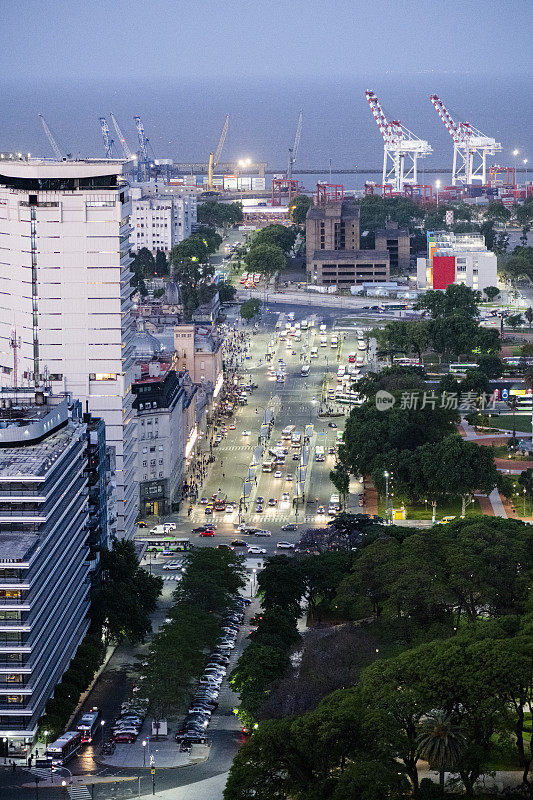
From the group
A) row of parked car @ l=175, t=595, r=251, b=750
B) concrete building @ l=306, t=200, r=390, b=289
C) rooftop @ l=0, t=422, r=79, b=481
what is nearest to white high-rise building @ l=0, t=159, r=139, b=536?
row of parked car @ l=175, t=595, r=251, b=750

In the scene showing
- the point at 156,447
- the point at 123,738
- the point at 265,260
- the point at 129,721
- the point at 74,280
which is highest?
the point at 74,280

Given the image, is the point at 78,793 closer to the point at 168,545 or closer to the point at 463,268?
the point at 168,545

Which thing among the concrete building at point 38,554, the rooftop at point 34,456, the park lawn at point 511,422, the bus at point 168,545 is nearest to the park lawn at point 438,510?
the bus at point 168,545

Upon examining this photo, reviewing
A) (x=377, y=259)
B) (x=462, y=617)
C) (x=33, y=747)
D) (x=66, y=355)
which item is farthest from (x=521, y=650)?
(x=377, y=259)

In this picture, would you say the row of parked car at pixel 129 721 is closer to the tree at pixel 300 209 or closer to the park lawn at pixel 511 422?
the park lawn at pixel 511 422

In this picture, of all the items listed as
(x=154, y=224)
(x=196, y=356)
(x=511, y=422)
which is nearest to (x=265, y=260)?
(x=154, y=224)

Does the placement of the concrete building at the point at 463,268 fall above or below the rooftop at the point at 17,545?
above

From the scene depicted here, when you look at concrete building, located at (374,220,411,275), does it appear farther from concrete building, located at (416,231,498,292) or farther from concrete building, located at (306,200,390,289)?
concrete building, located at (416,231,498,292)
